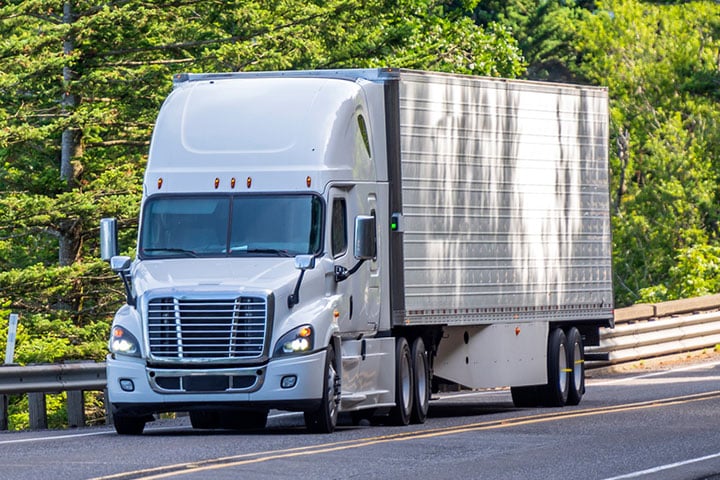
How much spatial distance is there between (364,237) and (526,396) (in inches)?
224

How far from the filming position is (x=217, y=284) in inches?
647

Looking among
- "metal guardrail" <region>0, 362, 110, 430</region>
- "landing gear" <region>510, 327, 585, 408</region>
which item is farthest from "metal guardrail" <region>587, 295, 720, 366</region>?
"metal guardrail" <region>0, 362, 110, 430</region>

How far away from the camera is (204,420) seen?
61.2 ft

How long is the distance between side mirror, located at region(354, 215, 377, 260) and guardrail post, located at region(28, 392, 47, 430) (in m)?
4.09

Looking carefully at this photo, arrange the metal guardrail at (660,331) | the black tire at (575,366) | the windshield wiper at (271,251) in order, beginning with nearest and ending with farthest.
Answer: the windshield wiper at (271,251)
the black tire at (575,366)
the metal guardrail at (660,331)

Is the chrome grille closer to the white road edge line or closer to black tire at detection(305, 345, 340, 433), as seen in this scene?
black tire at detection(305, 345, 340, 433)

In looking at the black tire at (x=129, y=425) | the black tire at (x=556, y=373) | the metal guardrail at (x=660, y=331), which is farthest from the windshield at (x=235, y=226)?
the metal guardrail at (x=660, y=331)

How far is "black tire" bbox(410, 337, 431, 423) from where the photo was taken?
744 inches

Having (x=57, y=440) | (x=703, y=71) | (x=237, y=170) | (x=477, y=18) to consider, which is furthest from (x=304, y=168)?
(x=477, y=18)

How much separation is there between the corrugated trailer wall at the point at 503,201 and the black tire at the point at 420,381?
0.33 metres

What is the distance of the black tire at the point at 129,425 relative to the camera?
17000 millimetres

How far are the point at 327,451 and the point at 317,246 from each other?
10.2ft

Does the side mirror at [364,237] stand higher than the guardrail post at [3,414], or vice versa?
the side mirror at [364,237]

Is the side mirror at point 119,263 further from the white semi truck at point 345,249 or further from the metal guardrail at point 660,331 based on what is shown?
the metal guardrail at point 660,331
